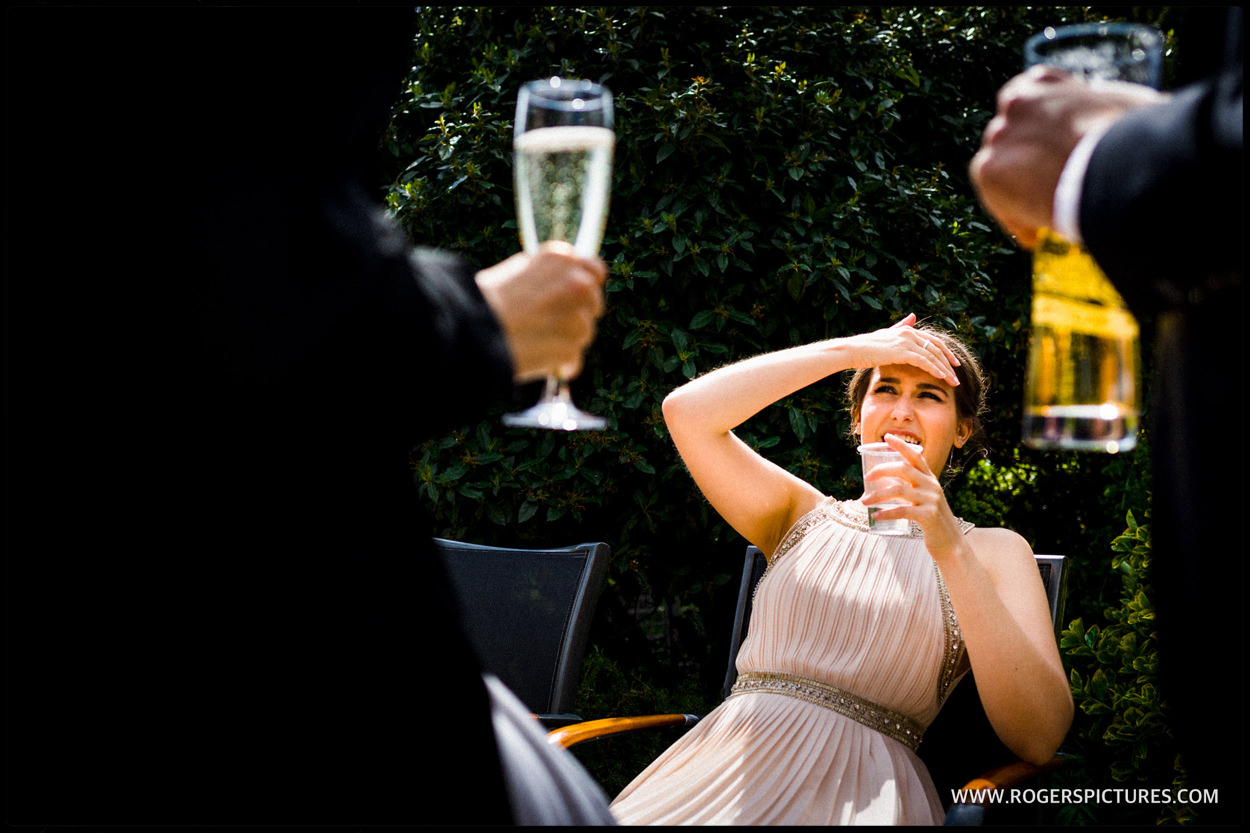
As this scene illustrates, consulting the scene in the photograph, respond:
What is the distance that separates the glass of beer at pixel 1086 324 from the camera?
962 millimetres

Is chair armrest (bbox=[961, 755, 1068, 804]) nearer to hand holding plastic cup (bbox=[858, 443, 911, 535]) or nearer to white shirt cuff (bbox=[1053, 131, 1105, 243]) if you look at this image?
hand holding plastic cup (bbox=[858, 443, 911, 535])

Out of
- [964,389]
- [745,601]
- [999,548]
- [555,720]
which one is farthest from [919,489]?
[555,720]

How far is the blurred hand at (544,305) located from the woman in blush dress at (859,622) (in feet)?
4.36

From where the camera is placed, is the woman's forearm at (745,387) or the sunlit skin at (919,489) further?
the woman's forearm at (745,387)

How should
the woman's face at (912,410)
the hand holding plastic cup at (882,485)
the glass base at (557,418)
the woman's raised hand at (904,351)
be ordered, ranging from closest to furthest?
the glass base at (557,418) → the hand holding plastic cup at (882,485) → the woman's raised hand at (904,351) → the woman's face at (912,410)

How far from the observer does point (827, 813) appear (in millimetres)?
2119

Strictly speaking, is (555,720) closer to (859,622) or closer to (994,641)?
(859,622)

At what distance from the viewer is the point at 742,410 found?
8.97 ft

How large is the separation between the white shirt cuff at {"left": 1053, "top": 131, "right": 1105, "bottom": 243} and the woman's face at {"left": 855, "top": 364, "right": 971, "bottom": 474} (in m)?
1.81

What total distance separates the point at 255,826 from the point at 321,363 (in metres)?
0.48

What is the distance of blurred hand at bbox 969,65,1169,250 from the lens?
95cm

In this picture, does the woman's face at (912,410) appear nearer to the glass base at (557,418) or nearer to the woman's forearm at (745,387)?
the woman's forearm at (745,387)

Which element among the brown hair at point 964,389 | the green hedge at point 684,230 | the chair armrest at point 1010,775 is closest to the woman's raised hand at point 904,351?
the brown hair at point 964,389

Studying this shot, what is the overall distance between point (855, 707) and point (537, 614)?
3.64 feet
